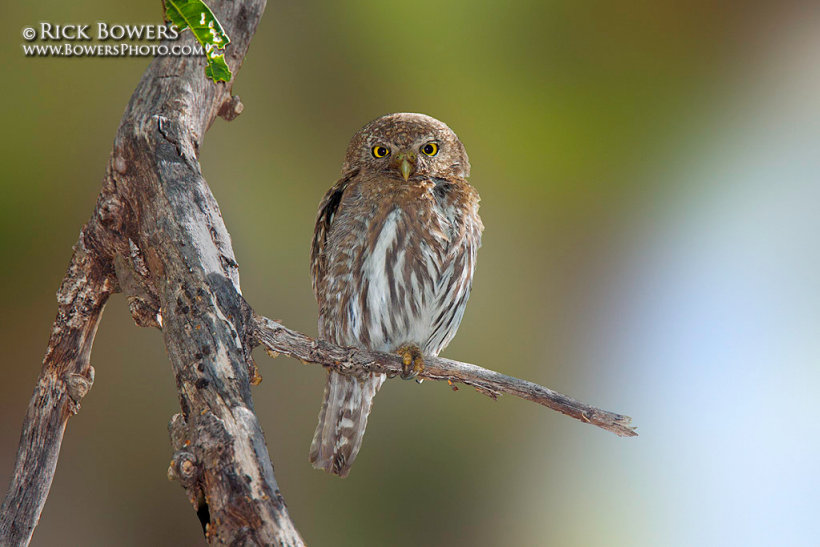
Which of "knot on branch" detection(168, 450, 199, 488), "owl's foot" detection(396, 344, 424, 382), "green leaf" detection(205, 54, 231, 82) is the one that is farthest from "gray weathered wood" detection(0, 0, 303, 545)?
"owl's foot" detection(396, 344, 424, 382)

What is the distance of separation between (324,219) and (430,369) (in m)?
0.79

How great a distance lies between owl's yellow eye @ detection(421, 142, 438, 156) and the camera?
104 inches

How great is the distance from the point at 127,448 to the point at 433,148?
2.10 metres

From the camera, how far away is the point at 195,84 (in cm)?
249

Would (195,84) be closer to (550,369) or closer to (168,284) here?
(168,284)

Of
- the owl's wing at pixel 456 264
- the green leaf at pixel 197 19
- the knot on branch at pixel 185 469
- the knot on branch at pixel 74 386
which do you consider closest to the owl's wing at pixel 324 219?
the owl's wing at pixel 456 264

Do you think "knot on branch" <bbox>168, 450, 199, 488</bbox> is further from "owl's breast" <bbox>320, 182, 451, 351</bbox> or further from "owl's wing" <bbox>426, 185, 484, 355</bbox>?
"owl's wing" <bbox>426, 185, 484, 355</bbox>

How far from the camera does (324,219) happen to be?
2.68 metres

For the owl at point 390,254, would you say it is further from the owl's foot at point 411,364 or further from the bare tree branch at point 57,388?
the bare tree branch at point 57,388

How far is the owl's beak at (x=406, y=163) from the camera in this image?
2529 millimetres

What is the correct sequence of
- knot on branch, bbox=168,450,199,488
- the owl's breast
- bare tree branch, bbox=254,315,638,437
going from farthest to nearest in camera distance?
the owl's breast, bare tree branch, bbox=254,315,638,437, knot on branch, bbox=168,450,199,488

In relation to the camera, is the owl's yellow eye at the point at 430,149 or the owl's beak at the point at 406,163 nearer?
the owl's beak at the point at 406,163

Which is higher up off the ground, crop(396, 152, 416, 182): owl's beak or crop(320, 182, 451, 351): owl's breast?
crop(396, 152, 416, 182): owl's beak

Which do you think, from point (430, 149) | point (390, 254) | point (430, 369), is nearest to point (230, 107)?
point (430, 149)
